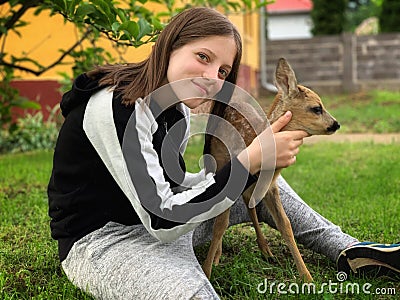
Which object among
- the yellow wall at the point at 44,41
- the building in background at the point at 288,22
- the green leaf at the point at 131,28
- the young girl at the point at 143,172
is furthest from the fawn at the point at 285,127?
the building in background at the point at 288,22

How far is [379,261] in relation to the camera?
298cm

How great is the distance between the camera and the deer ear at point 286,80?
276 cm

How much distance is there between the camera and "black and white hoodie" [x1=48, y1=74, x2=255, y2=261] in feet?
8.13

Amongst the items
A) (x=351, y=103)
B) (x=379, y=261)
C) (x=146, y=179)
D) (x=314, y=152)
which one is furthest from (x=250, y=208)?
(x=351, y=103)

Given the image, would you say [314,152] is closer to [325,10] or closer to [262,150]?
[262,150]

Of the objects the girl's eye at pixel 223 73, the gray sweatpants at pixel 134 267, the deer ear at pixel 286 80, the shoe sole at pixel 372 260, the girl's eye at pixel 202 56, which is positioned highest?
the girl's eye at pixel 202 56

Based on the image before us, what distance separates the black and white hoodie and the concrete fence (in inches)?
608

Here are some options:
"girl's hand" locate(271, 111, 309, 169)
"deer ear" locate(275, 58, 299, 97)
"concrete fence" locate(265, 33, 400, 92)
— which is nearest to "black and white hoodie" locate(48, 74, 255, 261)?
"girl's hand" locate(271, 111, 309, 169)

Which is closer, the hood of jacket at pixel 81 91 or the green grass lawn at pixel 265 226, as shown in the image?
the hood of jacket at pixel 81 91

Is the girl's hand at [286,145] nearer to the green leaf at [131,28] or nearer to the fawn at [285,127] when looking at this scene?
the fawn at [285,127]

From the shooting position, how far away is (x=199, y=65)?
102 inches

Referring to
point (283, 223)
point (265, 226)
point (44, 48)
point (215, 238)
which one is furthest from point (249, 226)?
point (44, 48)

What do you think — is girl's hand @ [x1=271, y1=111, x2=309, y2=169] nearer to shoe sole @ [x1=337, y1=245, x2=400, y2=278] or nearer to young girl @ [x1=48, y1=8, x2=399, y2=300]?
young girl @ [x1=48, y1=8, x2=399, y2=300]

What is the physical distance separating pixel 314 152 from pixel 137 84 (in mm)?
5438
